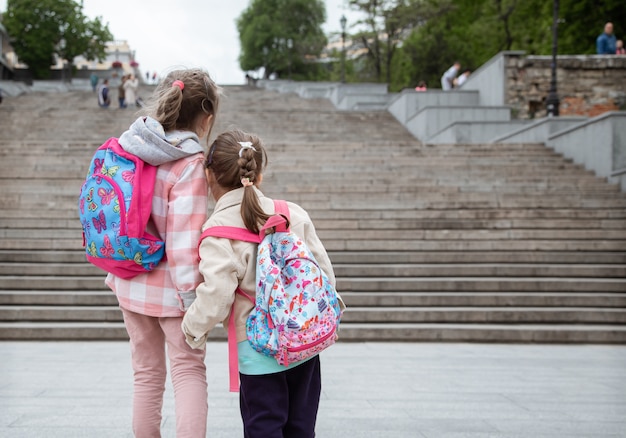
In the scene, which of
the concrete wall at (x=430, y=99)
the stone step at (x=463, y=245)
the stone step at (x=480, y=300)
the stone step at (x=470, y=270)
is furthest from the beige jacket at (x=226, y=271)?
the concrete wall at (x=430, y=99)

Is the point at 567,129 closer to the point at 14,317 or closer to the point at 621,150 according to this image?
the point at 621,150

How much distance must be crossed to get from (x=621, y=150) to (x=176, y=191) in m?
12.6

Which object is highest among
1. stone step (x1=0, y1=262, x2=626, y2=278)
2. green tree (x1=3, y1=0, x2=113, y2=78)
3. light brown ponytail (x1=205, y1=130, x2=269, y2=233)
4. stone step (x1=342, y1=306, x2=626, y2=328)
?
green tree (x1=3, y1=0, x2=113, y2=78)

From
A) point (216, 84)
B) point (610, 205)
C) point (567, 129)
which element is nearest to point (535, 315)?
point (610, 205)

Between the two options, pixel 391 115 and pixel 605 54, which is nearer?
pixel 605 54

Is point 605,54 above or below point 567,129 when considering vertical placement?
above

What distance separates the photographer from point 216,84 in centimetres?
298

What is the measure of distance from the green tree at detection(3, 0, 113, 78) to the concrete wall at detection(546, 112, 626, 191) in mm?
45959

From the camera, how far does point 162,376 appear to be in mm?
2908

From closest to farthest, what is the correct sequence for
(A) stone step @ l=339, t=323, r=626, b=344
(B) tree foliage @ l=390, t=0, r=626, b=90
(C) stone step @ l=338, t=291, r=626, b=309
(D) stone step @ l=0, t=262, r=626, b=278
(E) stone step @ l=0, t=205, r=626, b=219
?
(A) stone step @ l=339, t=323, r=626, b=344, (C) stone step @ l=338, t=291, r=626, b=309, (D) stone step @ l=0, t=262, r=626, b=278, (E) stone step @ l=0, t=205, r=626, b=219, (B) tree foliage @ l=390, t=0, r=626, b=90

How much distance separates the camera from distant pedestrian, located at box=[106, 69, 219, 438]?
8.94ft

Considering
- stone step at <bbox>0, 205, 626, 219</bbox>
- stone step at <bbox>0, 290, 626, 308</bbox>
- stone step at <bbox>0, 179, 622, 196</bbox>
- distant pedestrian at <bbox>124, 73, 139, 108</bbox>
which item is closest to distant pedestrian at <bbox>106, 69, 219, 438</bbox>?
stone step at <bbox>0, 290, 626, 308</bbox>

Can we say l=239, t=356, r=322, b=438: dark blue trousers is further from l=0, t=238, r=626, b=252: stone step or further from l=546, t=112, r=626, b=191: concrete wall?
l=546, t=112, r=626, b=191: concrete wall

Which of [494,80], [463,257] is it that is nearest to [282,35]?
[494,80]
